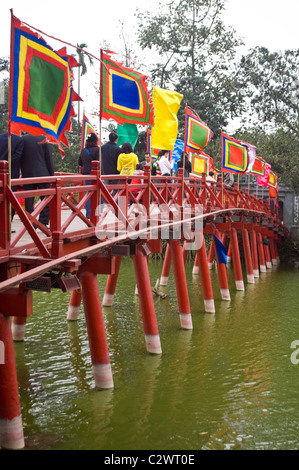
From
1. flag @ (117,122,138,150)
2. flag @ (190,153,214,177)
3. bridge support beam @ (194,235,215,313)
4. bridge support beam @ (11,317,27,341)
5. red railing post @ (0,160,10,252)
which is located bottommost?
bridge support beam @ (11,317,27,341)

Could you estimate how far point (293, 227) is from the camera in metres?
30.0

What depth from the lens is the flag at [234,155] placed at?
18.0 metres

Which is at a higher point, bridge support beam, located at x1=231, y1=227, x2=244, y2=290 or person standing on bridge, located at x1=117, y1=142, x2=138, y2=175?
person standing on bridge, located at x1=117, y1=142, x2=138, y2=175

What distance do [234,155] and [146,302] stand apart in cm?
853

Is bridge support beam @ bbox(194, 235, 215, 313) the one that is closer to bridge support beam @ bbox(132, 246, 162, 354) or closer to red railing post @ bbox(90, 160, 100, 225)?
bridge support beam @ bbox(132, 246, 162, 354)

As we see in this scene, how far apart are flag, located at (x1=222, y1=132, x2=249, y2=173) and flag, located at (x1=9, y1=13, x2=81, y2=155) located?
Answer: 34.1 ft

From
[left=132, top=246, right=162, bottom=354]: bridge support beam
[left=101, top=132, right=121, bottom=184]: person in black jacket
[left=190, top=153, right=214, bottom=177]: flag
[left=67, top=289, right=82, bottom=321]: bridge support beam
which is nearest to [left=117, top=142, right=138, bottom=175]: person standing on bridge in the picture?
[left=101, top=132, right=121, bottom=184]: person in black jacket

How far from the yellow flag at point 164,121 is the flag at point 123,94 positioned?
1.56m

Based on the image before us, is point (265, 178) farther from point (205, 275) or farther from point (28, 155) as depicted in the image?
point (28, 155)

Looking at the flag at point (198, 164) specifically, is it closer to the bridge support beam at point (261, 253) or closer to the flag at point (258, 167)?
the flag at point (258, 167)

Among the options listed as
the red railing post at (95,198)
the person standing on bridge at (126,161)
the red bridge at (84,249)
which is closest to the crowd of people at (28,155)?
the red bridge at (84,249)

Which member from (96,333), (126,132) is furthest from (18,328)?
(126,132)

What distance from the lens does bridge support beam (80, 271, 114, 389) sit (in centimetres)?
933
